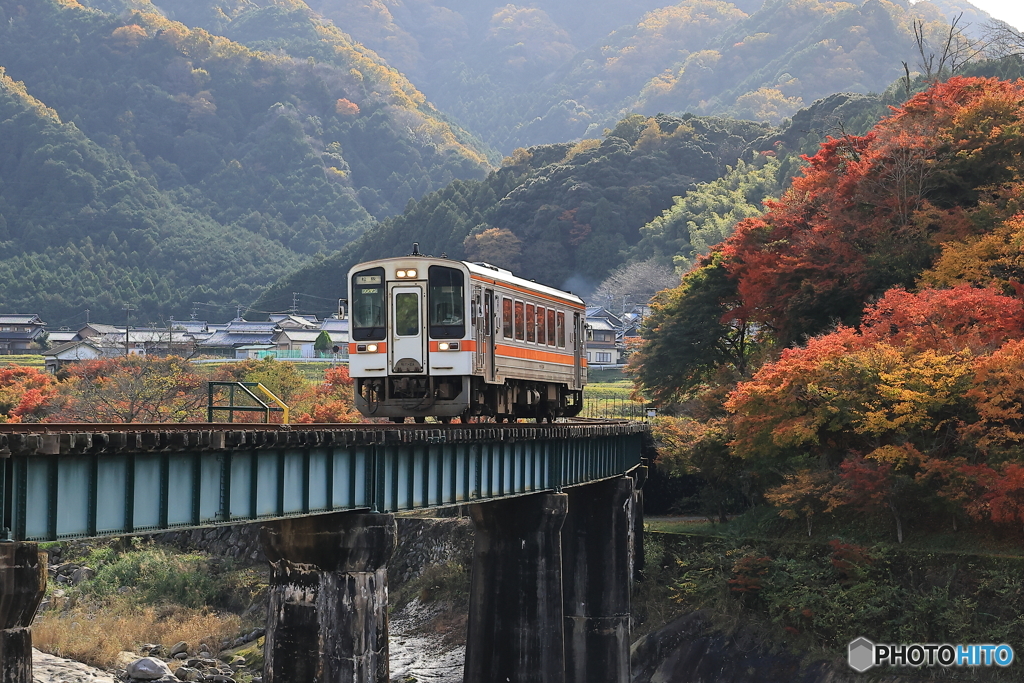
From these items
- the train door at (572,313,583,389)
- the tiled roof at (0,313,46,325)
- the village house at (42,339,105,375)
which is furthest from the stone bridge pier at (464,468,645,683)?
the tiled roof at (0,313,46,325)

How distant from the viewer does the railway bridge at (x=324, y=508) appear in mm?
13711

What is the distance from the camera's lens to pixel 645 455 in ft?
172

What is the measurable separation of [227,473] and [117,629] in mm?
32186

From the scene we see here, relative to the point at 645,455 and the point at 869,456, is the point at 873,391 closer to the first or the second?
the point at 869,456

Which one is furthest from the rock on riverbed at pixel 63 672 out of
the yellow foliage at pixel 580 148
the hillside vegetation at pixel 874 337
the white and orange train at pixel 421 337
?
the yellow foliage at pixel 580 148

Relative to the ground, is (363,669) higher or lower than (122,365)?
lower

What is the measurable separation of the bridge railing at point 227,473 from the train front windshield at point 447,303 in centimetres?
247

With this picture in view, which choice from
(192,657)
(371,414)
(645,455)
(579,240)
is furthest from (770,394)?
(579,240)

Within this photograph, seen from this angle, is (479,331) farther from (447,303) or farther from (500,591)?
(500,591)

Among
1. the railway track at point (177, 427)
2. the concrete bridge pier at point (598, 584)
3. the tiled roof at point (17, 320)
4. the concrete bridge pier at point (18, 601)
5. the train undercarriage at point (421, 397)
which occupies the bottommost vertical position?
the concrete bridge pier at point (598, 584)

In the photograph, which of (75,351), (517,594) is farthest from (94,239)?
(517,594)

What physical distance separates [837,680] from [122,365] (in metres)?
50.9

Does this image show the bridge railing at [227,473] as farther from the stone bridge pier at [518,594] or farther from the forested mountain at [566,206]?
the forested mountain at [566,206]

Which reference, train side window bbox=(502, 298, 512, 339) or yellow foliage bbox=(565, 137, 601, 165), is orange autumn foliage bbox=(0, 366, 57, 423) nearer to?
train side window bbox=(502, 298, 512, 339)
